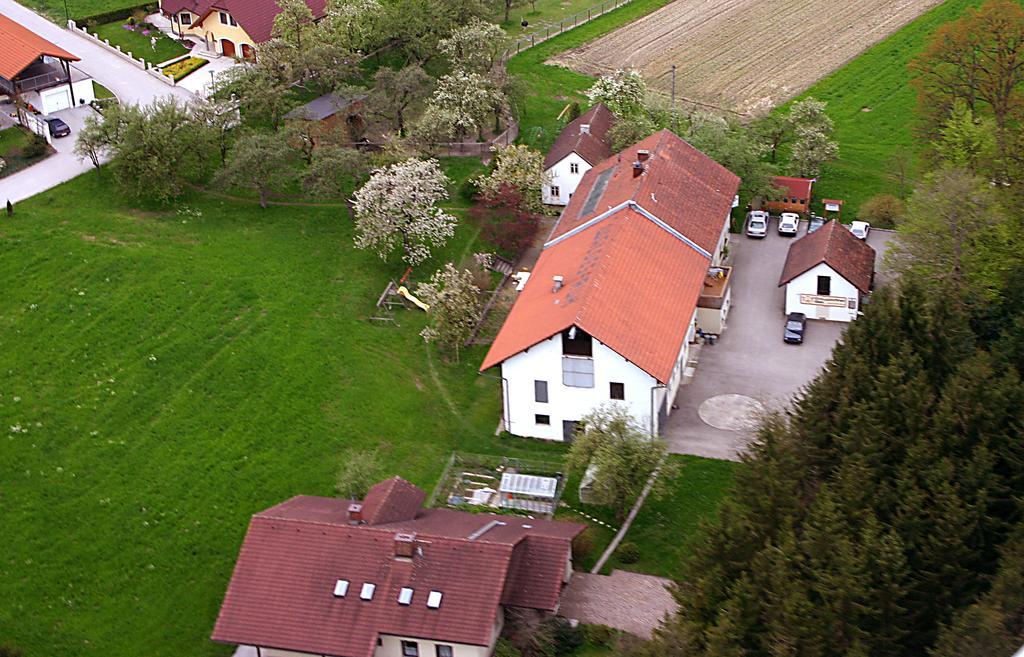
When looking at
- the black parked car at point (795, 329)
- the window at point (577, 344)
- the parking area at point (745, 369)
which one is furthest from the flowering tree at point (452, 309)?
the black parked car at point (795, 329)

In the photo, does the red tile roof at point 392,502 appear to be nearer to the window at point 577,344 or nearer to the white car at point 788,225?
the window at point 577,344

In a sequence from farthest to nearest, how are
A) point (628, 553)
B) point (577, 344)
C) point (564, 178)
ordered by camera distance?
point (564, 178) < point (577, 344) < point (628, 553)

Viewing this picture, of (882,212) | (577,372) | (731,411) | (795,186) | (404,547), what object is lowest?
(404,547)

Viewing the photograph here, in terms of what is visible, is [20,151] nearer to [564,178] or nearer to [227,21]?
[227,21]

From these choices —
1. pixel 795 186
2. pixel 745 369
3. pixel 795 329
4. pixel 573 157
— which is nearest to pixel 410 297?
pixel 573 157

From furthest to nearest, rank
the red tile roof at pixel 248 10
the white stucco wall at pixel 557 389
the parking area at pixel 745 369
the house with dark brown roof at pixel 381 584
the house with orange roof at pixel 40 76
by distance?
1. the red tile roof at pixel 248 10
2. the house with orange roof at pixel 40 76
3. the parking area at pixel 745 369
4. the white stucco wall at pixel 557 389
5. the house with dark brown roof at pixel 381 584

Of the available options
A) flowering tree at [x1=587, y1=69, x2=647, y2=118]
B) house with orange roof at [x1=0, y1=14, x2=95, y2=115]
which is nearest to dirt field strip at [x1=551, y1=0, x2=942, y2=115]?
flowering tree at [x1=587, y1=69, x2=647, y2=118]

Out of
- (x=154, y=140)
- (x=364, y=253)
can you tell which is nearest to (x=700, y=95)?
(x=364, y=253)
